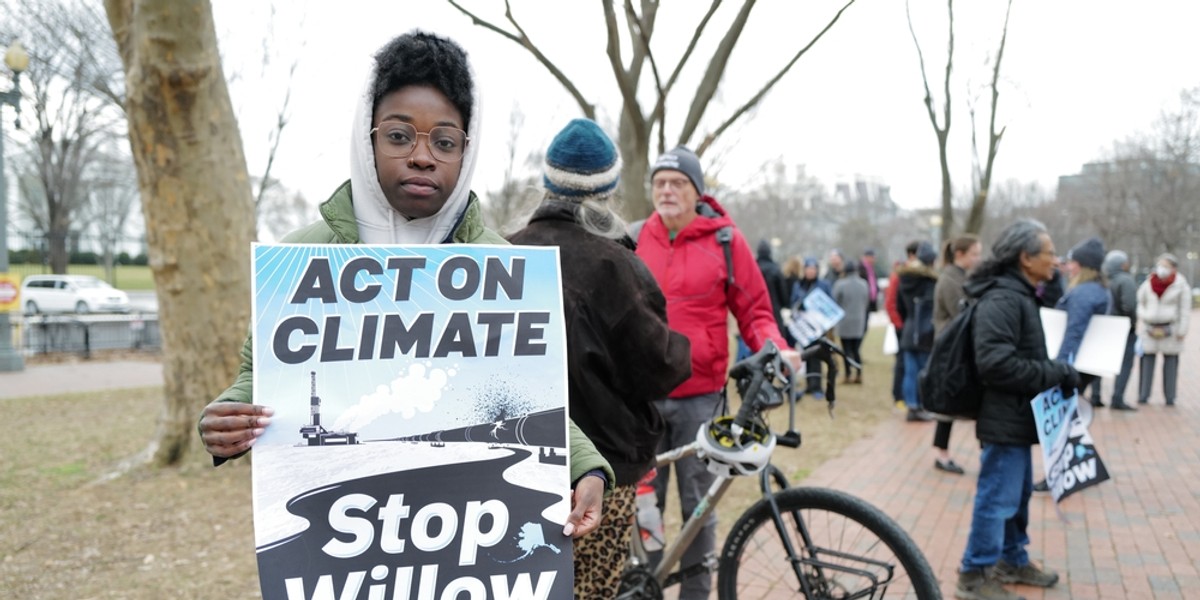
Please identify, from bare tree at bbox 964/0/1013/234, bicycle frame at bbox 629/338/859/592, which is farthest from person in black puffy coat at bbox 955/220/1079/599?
bare tree at bbox 964/0/1013/234

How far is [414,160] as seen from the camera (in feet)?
5.75

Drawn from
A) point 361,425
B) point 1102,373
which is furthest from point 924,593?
point 1102,373

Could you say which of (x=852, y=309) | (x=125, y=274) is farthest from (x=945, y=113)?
(x=125, y=274)

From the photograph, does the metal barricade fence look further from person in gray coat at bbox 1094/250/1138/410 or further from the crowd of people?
person in gray coat at bbox 1094/250/1138/410

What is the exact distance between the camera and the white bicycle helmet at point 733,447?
9.36 feet

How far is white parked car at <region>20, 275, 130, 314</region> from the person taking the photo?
98.9 feet

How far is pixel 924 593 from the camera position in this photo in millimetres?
2648

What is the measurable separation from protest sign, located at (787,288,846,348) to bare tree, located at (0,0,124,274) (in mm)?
15079

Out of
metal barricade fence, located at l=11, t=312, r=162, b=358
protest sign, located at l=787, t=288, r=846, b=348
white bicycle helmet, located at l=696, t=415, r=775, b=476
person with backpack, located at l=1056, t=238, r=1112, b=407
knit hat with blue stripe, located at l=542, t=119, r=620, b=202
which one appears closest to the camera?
knit hat with blue stripe, located at l=542, t=119, r=620, b=202

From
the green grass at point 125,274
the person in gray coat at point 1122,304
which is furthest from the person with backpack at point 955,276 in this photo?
the green grass at point 125,274

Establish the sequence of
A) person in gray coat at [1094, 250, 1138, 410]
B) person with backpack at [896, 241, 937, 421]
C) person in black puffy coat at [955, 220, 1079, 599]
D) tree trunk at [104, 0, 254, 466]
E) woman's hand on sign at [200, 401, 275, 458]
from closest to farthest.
A: woman's hand on sign at [200, 401, 275, 458]
person in black puffy coat at [955, 220, 1079, 599]
tree trunk at [104, 0, 254, 466]
person with backpack at [896, 241, 937, 421]
person in gray coat at [1094, 250, 1138, 410]

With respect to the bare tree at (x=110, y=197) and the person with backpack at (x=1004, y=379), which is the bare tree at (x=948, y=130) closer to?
the person with backpack at (x=1004, y=379)

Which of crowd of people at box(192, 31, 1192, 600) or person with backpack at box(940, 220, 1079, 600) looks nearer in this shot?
crowd of people at box(192, 31, 1192, 600)

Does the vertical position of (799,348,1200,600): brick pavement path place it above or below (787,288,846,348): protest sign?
below
